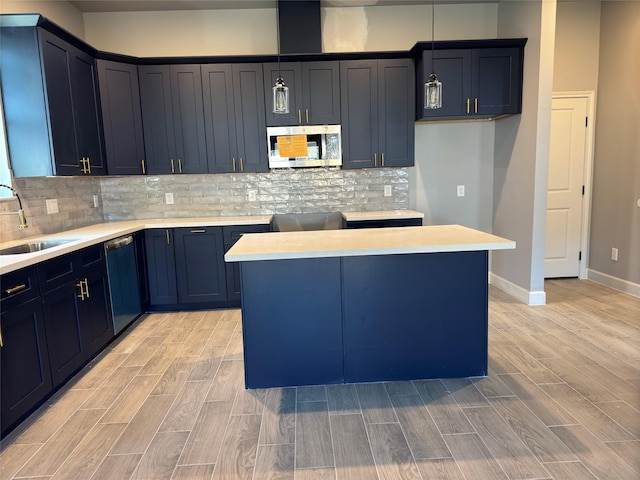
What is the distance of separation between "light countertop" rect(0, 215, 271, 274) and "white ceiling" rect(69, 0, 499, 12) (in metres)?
2.21

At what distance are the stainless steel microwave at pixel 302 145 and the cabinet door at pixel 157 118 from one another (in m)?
1.04

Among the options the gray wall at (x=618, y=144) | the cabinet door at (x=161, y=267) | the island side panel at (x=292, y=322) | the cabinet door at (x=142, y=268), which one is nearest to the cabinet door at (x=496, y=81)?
the gray wall at (x=618, y=144)

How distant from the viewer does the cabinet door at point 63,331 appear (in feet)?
7.65

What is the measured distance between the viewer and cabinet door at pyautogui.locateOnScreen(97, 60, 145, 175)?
3672 mm

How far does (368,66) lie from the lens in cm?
397

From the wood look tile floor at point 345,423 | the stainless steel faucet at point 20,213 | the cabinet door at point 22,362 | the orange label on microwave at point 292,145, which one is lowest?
the wood look tile floor at point 345,423

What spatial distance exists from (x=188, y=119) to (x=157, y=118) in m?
→ 0.31

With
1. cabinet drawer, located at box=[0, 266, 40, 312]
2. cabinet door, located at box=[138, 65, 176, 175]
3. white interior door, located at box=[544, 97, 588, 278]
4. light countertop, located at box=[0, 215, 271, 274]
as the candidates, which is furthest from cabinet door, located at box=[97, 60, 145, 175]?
white interior door, located at box=[544, 97, 588, 278]

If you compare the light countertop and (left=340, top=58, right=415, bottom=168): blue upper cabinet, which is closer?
the light countertop

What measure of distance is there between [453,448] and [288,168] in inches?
122

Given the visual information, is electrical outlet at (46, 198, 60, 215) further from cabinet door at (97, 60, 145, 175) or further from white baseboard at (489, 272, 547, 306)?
white baseboard at (489, 272, 547, 306)

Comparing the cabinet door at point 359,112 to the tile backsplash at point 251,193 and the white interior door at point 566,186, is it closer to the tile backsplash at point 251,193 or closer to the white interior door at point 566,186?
the tile backsplash at point 251,193

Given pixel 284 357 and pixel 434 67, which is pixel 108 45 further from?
pixel 284 357

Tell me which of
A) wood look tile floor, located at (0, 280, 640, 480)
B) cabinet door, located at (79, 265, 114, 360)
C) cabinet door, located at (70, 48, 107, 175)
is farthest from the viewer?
cabinet door, located at (70, 48, 107, 175)
